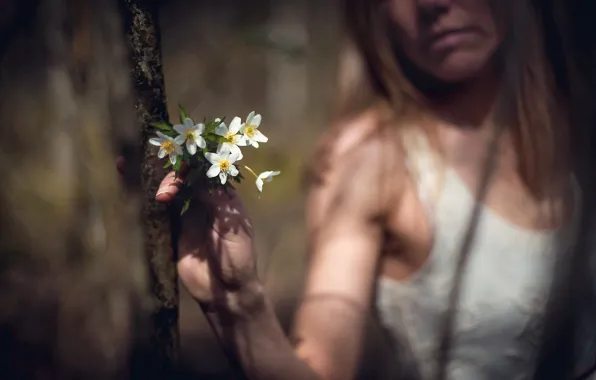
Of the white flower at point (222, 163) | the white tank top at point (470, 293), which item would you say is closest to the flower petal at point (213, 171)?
the white flower at point (222, 163)

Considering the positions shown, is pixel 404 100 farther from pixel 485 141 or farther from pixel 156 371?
pixel 156 371

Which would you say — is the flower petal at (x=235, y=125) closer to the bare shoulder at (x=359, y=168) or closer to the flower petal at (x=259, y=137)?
the flower petal at (x=259, y=137)

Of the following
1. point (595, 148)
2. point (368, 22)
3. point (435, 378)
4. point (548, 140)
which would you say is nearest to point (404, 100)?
point (368, 22)

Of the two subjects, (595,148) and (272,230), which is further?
(595,148)

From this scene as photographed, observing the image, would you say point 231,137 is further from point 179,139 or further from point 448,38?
point 448,38

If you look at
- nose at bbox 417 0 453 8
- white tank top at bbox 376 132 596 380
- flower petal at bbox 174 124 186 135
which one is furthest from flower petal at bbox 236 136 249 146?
nose at bbox 417 0 453 8

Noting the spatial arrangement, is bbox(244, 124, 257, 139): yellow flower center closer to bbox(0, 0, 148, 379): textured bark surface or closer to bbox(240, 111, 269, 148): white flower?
bbox(240, 111, 269, 148): white flower
